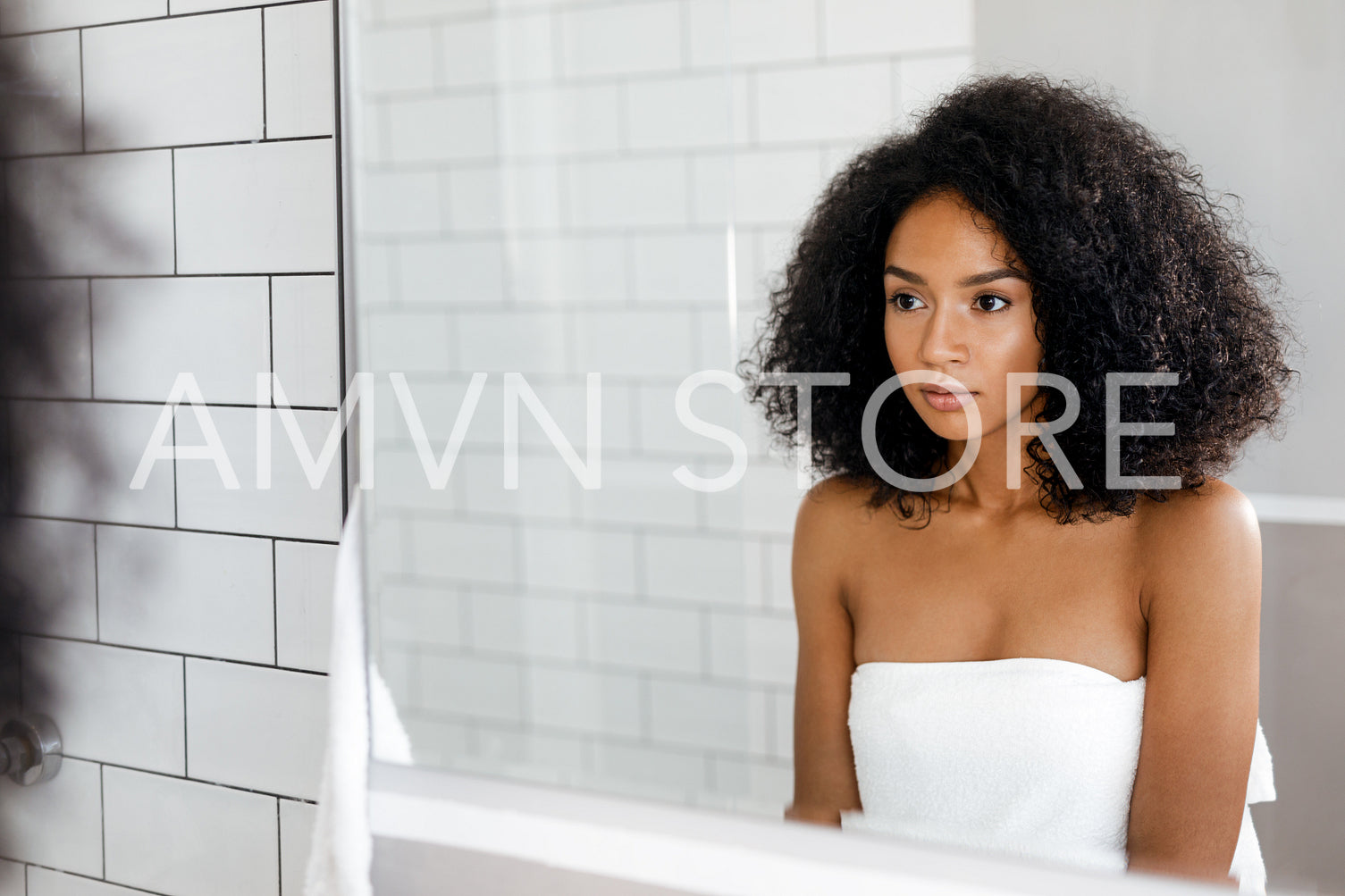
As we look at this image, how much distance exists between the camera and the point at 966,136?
69 centimetres

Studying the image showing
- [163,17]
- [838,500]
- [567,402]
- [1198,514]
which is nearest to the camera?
[1198,514]

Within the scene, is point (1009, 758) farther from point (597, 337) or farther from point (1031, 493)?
point (597, 337)

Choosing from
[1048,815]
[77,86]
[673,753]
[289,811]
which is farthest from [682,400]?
[77,86]

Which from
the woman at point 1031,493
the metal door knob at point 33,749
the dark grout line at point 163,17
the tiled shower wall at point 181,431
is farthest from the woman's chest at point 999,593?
the metal door knob at point 33,749

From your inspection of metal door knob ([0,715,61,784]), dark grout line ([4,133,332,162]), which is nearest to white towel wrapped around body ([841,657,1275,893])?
dark grout line ([4,133,332,162])

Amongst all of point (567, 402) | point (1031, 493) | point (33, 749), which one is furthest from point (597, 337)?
point (33, 749)

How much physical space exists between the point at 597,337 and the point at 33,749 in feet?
2.45

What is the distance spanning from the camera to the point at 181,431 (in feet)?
3.45

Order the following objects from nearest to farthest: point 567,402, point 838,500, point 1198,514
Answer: point 1198,514
point 838,500
point 567,402

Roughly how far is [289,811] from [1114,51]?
0.92 metres

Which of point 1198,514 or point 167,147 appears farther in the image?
point 167,147

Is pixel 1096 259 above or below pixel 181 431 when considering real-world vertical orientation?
above

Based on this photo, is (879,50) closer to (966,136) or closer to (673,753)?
(966,136)

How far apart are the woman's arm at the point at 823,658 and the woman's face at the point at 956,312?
103 millimetres
